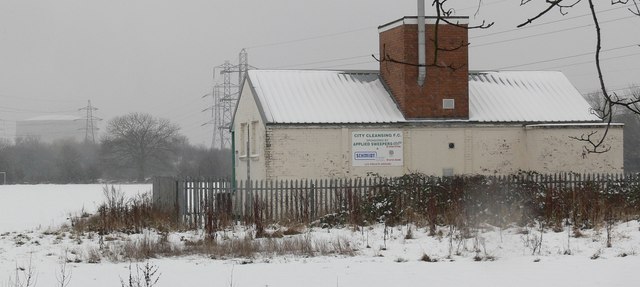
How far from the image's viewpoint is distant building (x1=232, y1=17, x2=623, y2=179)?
2600 cm

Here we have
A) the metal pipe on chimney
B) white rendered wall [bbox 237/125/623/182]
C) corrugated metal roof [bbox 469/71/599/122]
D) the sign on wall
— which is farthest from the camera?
corrugated metal roof [bbox 469/71/599/122]

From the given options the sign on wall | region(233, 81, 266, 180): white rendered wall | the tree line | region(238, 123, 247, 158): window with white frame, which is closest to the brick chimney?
the sign on wall

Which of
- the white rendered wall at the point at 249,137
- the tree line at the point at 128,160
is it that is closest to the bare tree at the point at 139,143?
the tree line at the point at 128,160

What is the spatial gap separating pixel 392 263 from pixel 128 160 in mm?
74254

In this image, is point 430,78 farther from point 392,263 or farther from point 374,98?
point 392,263

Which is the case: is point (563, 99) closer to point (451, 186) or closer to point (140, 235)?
point (451, 186)

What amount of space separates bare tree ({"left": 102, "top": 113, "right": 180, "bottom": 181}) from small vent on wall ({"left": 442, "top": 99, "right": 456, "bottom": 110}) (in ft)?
187

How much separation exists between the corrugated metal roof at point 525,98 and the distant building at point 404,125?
7 cm

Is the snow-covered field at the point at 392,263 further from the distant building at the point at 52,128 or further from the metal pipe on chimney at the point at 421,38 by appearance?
the distant building at the point at 52,128

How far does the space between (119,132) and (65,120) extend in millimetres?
74902

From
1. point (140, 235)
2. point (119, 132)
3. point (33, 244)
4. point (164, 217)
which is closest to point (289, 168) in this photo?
point (164, 217)

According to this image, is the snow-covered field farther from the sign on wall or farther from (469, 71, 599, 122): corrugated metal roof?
(469, 71, 599, 122): corrugated metal roof

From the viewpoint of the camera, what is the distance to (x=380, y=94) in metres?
28.4

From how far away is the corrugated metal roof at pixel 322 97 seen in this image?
2633 centimetres
